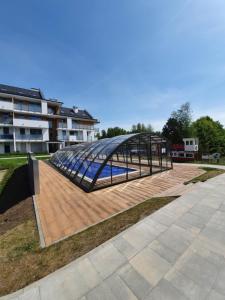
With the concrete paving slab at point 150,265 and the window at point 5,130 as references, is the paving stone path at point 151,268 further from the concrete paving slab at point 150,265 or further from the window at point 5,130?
the window at point 5,130

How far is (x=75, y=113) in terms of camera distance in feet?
132

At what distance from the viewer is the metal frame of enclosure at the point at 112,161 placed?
342 inches

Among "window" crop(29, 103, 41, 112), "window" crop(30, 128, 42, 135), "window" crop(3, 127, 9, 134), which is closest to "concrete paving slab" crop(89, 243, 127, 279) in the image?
"window" crop(3, 127, 9, 134)

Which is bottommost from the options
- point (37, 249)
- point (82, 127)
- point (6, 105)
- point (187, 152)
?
point (37, 249)

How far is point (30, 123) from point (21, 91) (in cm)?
727

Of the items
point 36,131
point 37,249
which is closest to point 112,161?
point 37,249

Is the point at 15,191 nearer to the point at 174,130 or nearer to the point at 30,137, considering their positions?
the point at 30,137

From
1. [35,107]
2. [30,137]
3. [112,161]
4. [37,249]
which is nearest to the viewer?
[37,249]

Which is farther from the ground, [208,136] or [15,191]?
[208,136]

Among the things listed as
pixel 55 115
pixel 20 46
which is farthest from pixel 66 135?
pixel 20 46

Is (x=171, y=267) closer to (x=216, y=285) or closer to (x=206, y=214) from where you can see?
(x=216, y=285)

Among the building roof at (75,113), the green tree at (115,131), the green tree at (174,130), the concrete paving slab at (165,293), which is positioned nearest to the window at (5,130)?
the building roof at (75,113)

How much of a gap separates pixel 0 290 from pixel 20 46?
1257 cm

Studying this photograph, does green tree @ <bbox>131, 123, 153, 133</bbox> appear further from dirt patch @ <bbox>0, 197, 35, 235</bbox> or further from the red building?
dirt patch @ <bbox>0, 197, 35, 235</bbox>
